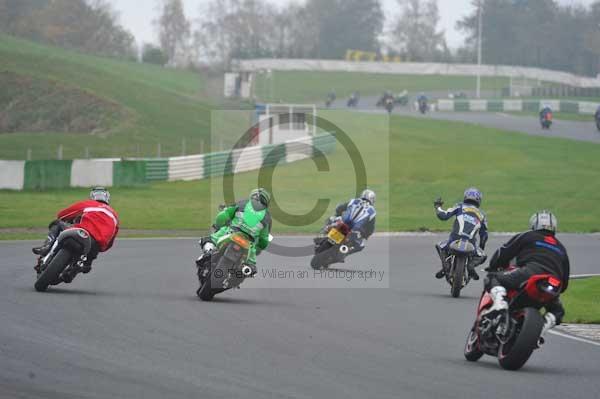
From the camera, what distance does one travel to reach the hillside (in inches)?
1898

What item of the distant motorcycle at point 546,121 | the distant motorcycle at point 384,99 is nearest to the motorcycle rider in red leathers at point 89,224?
the distant motorcycle at point 546,121

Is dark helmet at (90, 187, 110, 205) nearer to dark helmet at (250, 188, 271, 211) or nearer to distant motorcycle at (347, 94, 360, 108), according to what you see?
dark helmet at (250, 188, 271, 211)

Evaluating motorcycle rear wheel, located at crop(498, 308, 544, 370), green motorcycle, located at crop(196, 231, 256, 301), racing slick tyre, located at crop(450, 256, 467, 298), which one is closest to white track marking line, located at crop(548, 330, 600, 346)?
motorcycle rear wheel, located at crop(498, 308, 544, 370)

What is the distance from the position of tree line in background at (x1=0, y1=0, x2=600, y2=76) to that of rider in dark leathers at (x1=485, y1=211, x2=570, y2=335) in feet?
286

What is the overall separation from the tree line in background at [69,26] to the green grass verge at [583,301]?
86458 millimetres

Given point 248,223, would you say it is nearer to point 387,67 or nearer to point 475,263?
point 475,263

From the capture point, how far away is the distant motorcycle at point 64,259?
13797 mm

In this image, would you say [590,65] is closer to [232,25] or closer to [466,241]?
[232,25]

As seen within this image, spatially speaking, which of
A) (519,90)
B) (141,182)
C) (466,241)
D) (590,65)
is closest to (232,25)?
(590,65)

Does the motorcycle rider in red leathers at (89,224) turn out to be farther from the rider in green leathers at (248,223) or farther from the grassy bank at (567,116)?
the grassy bank at (567,116)

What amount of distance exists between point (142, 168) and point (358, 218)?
1889 cm

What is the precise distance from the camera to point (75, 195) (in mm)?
32469

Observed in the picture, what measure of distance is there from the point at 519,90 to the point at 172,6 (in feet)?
190

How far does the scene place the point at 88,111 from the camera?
189 feet
